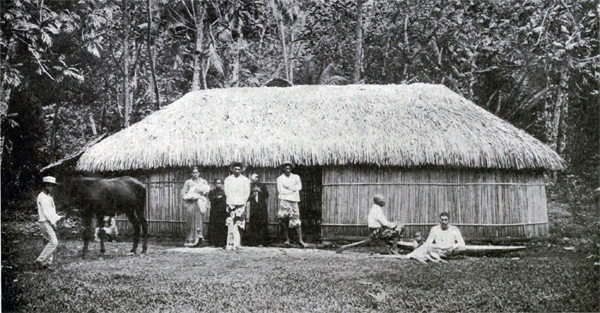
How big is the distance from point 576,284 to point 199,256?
5.09 m

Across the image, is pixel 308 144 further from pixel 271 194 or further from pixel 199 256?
pixel 199 256

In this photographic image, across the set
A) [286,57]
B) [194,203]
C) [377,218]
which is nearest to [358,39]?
[286,57]

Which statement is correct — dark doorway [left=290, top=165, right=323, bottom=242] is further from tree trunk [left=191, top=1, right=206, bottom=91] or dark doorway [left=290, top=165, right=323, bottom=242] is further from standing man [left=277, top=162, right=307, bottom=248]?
tree trunk [left=191, top=1, right=206, bottom=91]

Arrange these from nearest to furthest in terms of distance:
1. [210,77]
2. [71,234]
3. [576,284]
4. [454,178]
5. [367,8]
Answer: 1. [576,284]
2. [71,234]
3. [454,178]
4. [367,8]
5. [210,77]

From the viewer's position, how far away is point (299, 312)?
5973 mm

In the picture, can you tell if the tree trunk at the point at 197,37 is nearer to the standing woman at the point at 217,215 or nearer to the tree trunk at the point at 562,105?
the standing woman at the point at 217,215

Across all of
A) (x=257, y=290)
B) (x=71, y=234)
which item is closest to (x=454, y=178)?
(x=257, y=290)

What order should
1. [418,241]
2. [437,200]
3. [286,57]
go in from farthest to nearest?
[286,57]
[437,200]
[418,241]

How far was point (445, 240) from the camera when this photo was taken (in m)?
8.62

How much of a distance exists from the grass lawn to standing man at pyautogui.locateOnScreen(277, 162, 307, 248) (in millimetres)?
2575

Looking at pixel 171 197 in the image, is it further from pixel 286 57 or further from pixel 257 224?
pixel 286 57

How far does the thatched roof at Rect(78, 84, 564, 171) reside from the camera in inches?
436

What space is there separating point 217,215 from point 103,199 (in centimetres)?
288

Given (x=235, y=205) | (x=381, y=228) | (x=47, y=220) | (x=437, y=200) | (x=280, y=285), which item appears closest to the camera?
(x=280, y=285)
